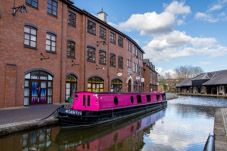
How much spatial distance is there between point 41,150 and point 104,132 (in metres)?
3.45

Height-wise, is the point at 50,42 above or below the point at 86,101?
above

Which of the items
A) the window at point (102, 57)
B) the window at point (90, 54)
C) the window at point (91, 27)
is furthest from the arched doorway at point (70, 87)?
the window at point (91, 27)

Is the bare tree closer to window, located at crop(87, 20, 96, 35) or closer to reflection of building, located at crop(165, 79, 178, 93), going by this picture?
reflection of building, located at crop(165, 79, 178, 93)

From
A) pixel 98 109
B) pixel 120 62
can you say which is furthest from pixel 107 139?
pixel 120 62

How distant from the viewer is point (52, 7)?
14.6m

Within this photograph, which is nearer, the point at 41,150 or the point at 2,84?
the point at 41,150

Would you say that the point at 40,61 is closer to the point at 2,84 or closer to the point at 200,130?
the point at 2,84

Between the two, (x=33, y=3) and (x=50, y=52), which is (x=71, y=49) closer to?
(x=50, y=52)

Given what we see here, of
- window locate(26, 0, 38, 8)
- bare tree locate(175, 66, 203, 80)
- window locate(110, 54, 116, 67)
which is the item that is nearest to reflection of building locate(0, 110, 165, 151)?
window locate(26, 0, 38, 8)

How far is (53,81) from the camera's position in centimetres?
1428

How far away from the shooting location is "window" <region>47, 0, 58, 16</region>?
46.7 feet

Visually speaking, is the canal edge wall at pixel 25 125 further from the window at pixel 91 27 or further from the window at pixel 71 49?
the window at pixel 91 27

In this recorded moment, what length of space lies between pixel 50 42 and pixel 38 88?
12.7 ft

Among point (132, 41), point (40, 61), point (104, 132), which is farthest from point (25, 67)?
point (132, 41)
